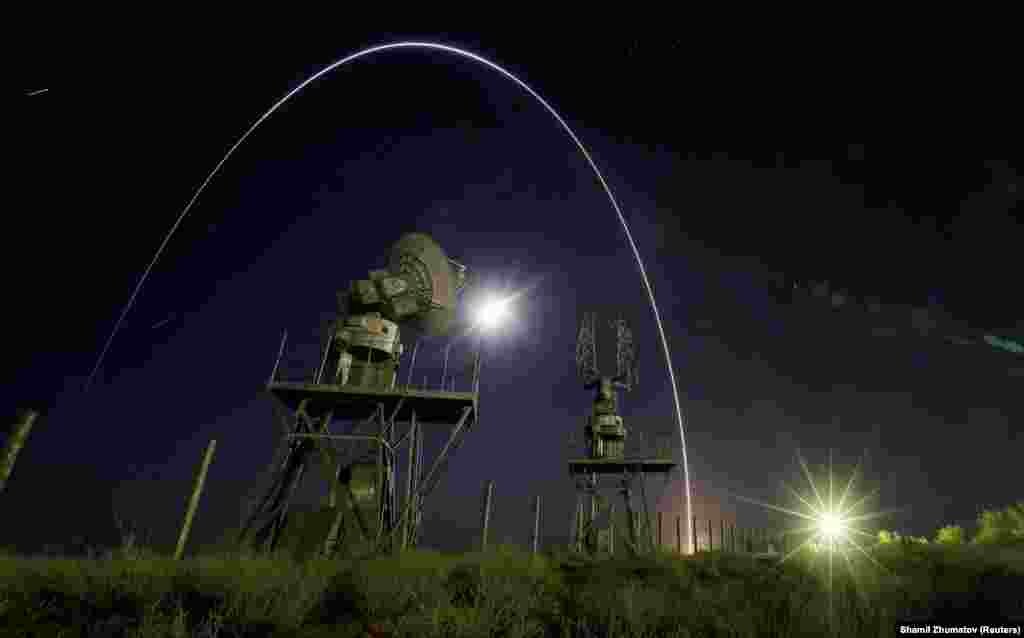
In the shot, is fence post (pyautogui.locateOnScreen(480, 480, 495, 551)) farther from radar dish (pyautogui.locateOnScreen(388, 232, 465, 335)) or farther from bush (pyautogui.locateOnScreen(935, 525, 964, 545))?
bush (pyautogui.locateOnScreen(935, 525, 964, 545))

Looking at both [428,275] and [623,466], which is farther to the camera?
[623,466]

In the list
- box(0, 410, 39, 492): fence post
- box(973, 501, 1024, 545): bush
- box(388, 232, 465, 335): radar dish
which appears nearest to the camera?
box(0, 410, 39, 492): fence post

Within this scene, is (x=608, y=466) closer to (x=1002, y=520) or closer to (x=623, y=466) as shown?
(x=623, y=466)

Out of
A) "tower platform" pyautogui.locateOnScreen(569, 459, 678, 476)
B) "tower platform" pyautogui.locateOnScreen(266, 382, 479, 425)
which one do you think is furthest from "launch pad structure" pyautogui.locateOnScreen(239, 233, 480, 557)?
"tower platform" pyautogui.locateOnScreen(569, 459, 678, 476)

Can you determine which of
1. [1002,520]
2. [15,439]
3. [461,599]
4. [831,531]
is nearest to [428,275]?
[15,439]

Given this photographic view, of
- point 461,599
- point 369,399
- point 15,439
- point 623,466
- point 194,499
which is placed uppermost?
point 623,466

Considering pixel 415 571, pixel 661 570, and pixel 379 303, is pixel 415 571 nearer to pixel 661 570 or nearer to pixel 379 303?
pixel 661 570

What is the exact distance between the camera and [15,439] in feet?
24.3

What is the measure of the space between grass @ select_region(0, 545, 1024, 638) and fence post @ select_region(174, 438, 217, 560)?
109 centimetres

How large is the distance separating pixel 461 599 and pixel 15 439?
7975 millimetres

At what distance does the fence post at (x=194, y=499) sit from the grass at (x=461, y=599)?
109 cm

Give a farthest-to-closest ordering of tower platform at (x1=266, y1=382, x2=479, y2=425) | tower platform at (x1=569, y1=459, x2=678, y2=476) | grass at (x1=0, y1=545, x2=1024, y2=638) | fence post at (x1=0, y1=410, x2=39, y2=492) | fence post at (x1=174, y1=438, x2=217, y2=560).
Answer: tower platform at (x1=569, y1=459, x2=678, y2=476), tower platform at (x1=266, y1=382, x2=479, y2=425), fence post at (x1=174, y1=438, x2=217, y2=560), fence post at (x1=0, y1=410, x2=39, y2=492), grass at (x1=0, y1=545, x2=1024, y2=638)

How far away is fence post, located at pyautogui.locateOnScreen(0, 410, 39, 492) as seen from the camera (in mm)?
7344

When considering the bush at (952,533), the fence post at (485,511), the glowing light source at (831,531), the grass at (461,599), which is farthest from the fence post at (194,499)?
the bush at (952,533)
